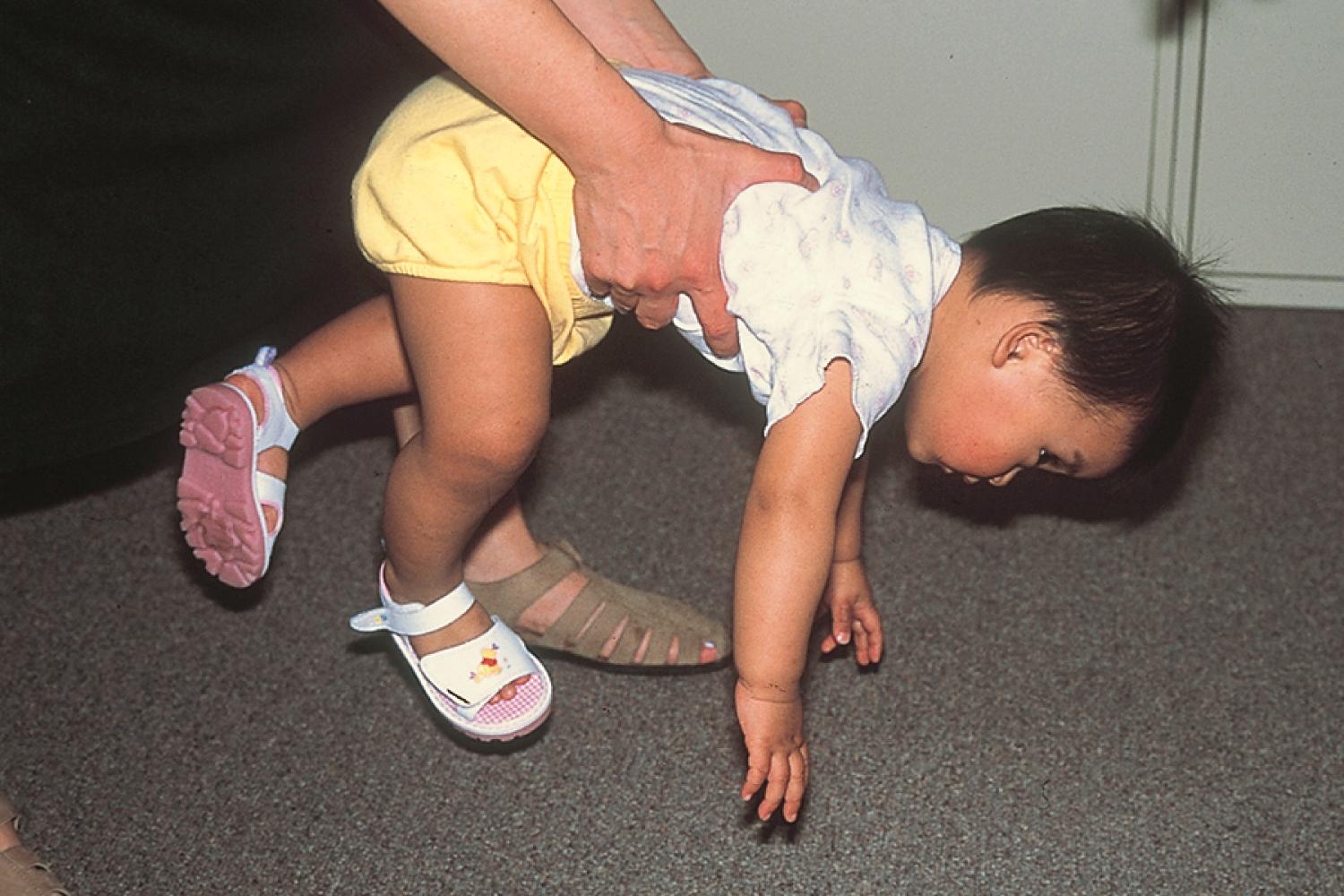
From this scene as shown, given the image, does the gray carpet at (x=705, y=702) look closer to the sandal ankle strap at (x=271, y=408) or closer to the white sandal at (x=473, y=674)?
the white sandal at (x=473, y=674)

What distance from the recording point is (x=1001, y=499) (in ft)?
5.07

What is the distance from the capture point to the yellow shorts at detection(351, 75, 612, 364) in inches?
43.1

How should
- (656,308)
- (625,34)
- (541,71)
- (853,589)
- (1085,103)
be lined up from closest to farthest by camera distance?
(541,71) < (656,308) < (625,34) < (853,589) < (1085,103)

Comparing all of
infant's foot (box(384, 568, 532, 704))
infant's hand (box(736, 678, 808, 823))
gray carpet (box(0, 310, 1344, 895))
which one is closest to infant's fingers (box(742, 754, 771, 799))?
infant's hand (box(736, 678, 808, 823))

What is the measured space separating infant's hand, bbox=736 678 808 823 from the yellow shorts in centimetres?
31

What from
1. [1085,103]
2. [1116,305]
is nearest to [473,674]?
[1116,305]

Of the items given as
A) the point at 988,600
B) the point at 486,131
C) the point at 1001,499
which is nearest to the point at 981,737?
the point at 988,600

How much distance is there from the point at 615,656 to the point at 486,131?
47 centimetres

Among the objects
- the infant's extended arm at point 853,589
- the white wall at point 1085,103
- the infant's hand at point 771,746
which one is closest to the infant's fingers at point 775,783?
the infant's hand at point 771,746

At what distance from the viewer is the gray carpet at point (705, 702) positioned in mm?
1237

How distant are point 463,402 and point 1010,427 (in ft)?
1.26

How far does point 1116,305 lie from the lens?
1.15 m

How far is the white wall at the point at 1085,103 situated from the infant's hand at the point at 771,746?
2.58 feet

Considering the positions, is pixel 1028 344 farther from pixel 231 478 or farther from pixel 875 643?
pixel 231 478
